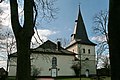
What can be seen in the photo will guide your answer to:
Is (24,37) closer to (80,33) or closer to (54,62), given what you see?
(54,62)

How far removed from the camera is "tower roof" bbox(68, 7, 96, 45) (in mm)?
60869

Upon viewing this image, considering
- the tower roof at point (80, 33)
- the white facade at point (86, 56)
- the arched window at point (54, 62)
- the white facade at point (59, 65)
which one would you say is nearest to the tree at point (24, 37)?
the white facade at point (59, 65)

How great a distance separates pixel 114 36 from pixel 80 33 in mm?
58755

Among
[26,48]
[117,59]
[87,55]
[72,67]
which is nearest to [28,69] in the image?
[26,48]

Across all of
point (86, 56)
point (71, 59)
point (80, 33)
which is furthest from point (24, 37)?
point (80, 33)

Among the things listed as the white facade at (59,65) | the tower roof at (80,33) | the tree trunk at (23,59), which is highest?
the tower roof at (80,33)

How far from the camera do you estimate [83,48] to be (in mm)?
59312

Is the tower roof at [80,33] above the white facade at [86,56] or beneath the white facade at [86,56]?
above

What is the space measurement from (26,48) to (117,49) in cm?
236

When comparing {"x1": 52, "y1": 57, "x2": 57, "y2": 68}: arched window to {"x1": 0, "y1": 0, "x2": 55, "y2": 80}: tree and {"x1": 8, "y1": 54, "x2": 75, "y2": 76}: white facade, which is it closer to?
{"x1": 8, "y1": 54, "x2": 75, "y2": 76}: white facade

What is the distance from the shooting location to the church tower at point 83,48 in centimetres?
5734

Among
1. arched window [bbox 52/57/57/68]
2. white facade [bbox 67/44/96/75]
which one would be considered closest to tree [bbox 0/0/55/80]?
arched window [bbox 52/57/57/68]

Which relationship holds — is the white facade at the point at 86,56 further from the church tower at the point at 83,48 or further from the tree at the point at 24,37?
the tree at the point at 24,37

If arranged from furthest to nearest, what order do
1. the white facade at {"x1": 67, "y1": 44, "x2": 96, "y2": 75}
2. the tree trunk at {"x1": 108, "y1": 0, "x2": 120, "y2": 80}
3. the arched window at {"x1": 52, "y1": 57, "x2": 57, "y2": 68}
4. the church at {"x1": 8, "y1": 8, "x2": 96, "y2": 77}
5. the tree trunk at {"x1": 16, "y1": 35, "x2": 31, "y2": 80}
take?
the white facade at {"x1": 67, "y1": 44, "x2": 96, "y2": 75} → the arched window at {"x1": 52, "y1": 57, "x2": 57, "y2": 68} → the church at {"x1": 8, "y1": 8, "x2": 96, "y2": 77} → the tree trunk at {"x1": 16, "y1": 35, "x2": 31, "y2": 80} → the tree trunk at {"x1": 108, "y1": 0, "x2": 120, "y2": 80}
